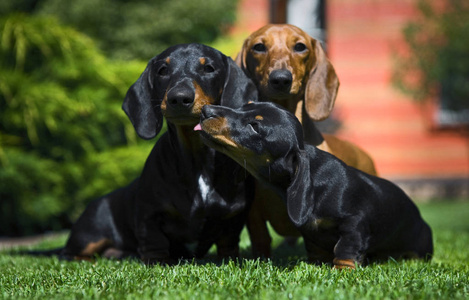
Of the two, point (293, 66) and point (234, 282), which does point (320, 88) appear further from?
point (234, 282)

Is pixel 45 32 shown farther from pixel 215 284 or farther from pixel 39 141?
pixel 215 284

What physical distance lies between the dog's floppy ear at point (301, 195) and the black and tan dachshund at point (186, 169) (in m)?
0.52

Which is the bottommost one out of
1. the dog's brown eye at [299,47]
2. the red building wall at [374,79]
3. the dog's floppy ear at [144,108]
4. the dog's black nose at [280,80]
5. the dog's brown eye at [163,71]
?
the red building wall at [374,79]

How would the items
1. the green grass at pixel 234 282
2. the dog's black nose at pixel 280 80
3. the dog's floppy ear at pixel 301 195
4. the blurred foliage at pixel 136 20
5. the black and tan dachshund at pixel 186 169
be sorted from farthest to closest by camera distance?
1. the blurred foliage at pixel 136 20
2. the dog's black nose at pixel 280 80
3. the black and tan dachshund at pixel 186 169
4. the dog's floppy ear at pixel 301 195
5. the green grass at pixel 234 282

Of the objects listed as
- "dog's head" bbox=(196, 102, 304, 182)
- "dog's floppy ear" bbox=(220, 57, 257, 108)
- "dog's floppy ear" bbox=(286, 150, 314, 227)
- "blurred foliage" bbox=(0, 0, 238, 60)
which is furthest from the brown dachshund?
"blurred foliage" bbox=(0, 0, 238, 60)

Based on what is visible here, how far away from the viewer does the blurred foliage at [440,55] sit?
25.1ft

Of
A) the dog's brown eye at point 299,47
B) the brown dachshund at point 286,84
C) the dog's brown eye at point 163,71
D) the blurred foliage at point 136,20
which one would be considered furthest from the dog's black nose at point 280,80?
the blurred foliage at point 136,20

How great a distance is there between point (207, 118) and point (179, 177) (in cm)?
60

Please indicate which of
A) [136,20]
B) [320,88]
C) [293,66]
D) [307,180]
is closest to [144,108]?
[293,66]

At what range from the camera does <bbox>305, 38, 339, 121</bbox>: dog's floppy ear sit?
13.8 ft

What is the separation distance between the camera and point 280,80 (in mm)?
3791

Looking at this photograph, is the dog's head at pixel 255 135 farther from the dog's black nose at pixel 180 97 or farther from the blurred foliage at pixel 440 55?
the blurred foliage at pixel 440 55

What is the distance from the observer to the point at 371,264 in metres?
3.70

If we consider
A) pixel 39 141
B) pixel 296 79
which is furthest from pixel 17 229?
pixel 296 79
